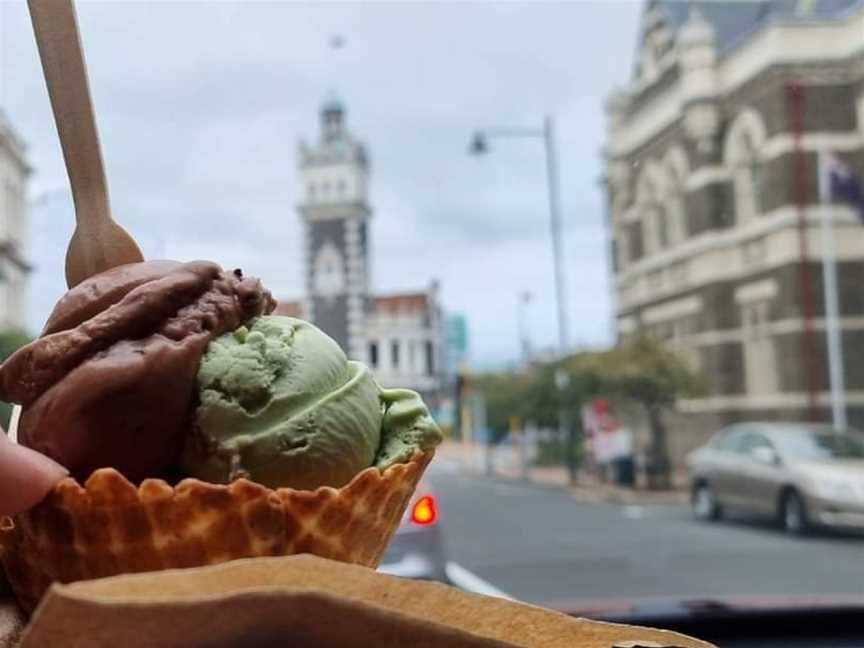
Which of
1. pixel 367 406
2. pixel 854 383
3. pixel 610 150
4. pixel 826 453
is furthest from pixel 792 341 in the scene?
pixel 367 406

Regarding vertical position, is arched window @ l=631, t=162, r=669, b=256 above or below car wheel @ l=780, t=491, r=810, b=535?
above

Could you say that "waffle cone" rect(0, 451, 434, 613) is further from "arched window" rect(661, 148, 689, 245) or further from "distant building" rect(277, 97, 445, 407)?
"arched window" rect(661, 148, 689, 245)

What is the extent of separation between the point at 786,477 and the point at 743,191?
13729 mm

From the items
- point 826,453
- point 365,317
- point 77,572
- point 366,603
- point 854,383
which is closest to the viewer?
point 366,603

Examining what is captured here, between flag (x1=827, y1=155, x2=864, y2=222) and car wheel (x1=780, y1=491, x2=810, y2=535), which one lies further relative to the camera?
flag (x1=827, y1=155, x2=864, y2=222)

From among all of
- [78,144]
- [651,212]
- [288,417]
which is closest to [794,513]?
[288,417]

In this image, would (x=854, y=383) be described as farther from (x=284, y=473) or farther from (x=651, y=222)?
(x=284, y=473)

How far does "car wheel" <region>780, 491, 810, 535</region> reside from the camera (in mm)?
12688

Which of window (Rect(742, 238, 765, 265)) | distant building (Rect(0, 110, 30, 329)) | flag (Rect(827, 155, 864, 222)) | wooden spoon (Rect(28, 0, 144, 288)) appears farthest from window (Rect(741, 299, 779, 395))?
wooden spoon (Rect(28, 0, 144, 288))

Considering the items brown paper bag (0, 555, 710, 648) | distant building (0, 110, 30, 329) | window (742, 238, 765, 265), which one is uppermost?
window (742, 238, 765, 265)

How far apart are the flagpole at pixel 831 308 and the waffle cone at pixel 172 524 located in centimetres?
2129

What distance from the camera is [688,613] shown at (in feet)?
11.0

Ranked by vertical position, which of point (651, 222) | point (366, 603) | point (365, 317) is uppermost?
point (651, 222)

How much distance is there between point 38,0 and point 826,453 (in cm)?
1363
